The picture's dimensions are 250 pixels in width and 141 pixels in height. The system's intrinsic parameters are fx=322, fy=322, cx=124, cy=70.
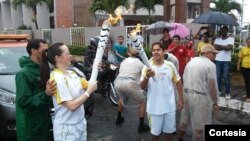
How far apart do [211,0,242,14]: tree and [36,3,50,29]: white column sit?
22.3 meters

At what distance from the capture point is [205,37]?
8.12 m

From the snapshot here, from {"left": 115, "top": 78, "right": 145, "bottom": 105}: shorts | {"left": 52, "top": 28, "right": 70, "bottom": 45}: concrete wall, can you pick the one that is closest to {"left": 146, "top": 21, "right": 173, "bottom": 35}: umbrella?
{"left": 115, "top": 78, "right": 145, "bottom": 105}: shorts

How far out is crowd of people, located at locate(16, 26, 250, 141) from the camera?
303 cm

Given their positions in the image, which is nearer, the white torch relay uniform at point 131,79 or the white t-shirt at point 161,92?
the white t-shirt at point 161,92

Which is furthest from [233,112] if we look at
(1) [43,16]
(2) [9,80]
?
(1) [43,16]

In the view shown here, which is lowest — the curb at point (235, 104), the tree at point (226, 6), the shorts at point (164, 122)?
the curb at point (235, 104)

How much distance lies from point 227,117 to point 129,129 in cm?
228

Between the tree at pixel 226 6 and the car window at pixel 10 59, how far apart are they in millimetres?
39979

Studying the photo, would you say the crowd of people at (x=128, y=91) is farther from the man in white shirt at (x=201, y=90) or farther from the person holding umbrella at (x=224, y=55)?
the person holding umbrella at (x=224, y=55)

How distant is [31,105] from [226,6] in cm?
4392

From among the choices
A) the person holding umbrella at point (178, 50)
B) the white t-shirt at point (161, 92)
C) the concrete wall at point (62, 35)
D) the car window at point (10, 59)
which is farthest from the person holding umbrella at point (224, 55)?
the concrete wall at point (62, 35)

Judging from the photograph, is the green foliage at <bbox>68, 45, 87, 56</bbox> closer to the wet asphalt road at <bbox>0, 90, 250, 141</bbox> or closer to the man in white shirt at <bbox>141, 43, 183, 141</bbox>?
the wet asphalt road at <bbox>0, 90, 250, 141</bbox>

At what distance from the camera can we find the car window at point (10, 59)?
19.2 feet

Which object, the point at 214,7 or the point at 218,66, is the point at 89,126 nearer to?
the point at 218,66
